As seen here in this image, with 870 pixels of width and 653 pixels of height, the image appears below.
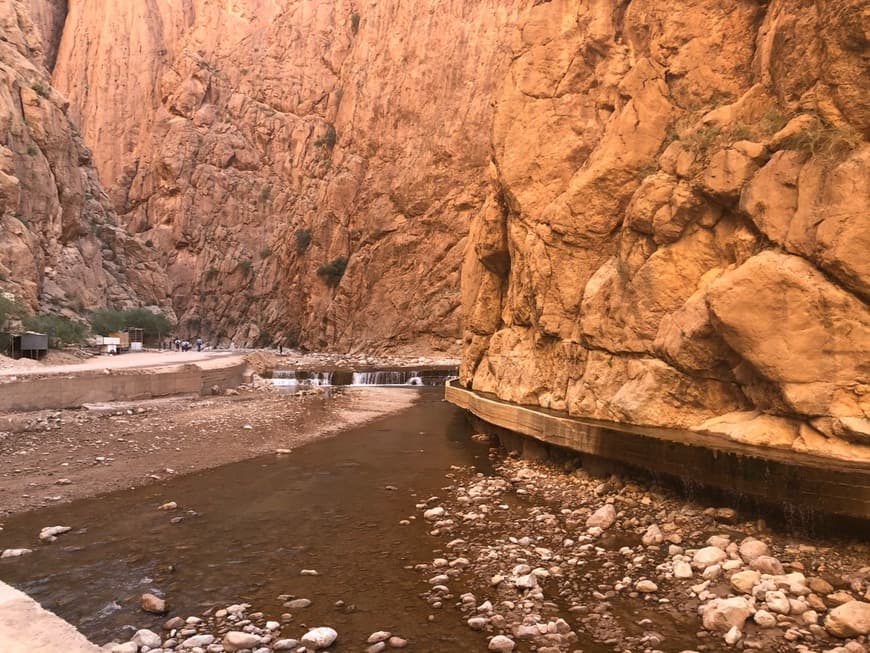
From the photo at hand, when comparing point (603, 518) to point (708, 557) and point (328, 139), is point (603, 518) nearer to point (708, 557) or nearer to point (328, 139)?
point (708, 557)

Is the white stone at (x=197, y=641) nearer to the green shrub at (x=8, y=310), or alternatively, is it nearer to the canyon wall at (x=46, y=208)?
the green shrub at (x=8, y=310)

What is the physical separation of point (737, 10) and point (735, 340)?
6113 mm

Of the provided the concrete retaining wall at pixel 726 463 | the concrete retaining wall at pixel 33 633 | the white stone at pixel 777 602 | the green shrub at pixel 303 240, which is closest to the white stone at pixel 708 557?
the white stone at pixel 777 602

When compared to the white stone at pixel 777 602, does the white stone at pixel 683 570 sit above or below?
below

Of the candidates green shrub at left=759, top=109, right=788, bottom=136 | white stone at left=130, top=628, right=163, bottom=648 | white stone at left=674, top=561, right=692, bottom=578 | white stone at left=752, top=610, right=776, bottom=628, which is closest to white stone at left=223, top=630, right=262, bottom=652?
white stone at left=130, top=628, right=163, bottom=648

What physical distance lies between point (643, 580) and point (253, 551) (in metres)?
4.64

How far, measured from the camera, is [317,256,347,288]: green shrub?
57125 mm

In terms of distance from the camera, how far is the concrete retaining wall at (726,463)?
6.09m

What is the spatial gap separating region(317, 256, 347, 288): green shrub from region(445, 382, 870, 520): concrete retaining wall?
4799 cm

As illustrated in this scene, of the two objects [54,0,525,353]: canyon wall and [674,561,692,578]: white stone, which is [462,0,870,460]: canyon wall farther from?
[54,0,525,353]: canyon wall

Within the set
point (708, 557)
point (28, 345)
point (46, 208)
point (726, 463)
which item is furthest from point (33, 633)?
point (46, 208)

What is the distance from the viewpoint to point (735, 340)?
780 centimetres

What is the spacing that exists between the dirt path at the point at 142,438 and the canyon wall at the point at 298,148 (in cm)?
2839

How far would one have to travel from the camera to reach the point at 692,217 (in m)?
9.38
